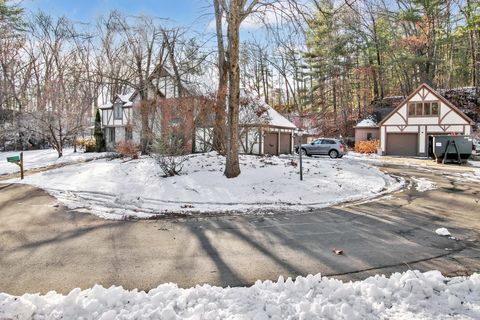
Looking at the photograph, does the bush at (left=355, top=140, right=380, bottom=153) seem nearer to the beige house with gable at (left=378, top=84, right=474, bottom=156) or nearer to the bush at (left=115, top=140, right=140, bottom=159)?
the beige house with gable at (left=378, top=84, right=474, bottom=156)

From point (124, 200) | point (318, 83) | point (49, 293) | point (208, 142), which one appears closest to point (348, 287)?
point (49, 293)

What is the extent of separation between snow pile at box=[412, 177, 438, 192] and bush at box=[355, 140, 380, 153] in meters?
18.2

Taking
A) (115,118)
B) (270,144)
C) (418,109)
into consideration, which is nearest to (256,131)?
(270,144)

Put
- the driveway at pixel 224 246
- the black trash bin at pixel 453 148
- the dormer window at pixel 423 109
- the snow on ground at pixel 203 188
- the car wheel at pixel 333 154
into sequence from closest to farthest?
the driveway at pixel 224 246 < the snow on ground at pixel 203 188 < the black trash bin at pixel 453 148 < the car wheel at pixel 333 154 < the dormer window at pixel 423 109

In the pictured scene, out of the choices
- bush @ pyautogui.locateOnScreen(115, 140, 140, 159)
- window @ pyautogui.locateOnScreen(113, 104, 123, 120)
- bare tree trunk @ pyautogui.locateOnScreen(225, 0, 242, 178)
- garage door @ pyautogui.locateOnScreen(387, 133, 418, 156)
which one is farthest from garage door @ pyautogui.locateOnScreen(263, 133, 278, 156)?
window @ pyautogui.locateOnScreen(113, 104, 123, 120)

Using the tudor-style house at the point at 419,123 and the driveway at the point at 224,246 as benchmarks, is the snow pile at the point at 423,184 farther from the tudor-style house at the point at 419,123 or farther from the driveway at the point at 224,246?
the tudor-style house at the point at 419,123

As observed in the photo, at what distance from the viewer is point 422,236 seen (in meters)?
6.24

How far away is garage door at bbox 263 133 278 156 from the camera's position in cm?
2480

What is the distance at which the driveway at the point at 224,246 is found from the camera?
443cm

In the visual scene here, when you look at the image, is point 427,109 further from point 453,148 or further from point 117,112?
point 117,112

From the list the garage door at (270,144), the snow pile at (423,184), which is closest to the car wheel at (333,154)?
the garage door at (270,144)

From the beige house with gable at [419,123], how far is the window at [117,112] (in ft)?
79.9

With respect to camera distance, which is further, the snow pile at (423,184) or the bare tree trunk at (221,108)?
the bare tree trunk at (221,108)

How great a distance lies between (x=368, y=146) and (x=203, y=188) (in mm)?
25502
